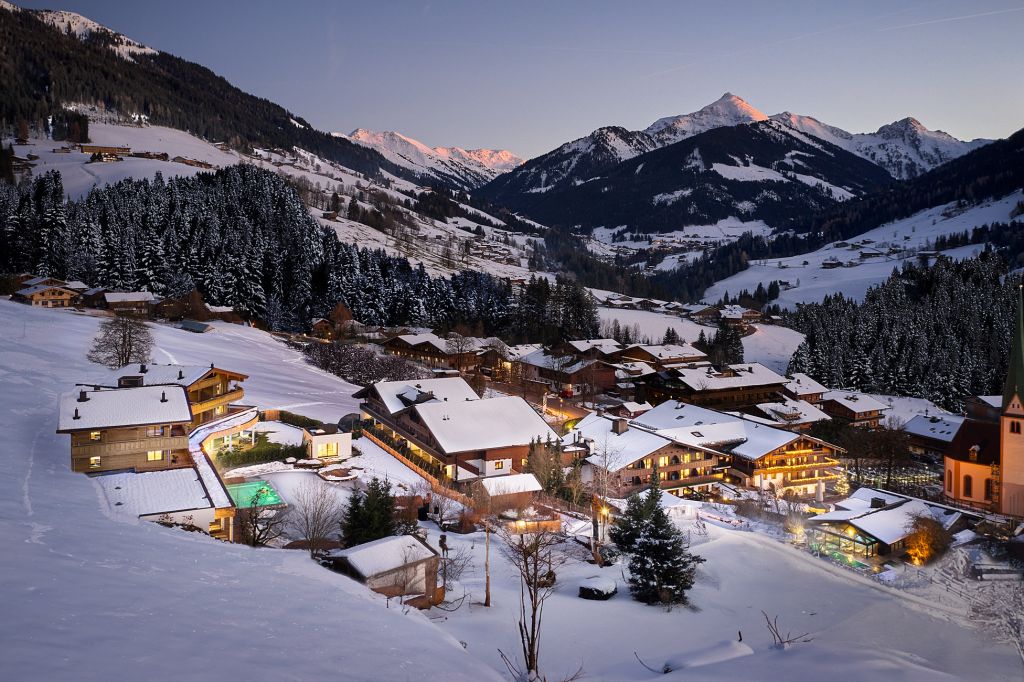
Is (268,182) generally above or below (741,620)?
above

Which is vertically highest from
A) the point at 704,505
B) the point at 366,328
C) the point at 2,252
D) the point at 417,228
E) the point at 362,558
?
the point at 417,228

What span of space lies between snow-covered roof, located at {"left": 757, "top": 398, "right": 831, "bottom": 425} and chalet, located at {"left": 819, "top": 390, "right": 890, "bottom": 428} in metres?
4.46

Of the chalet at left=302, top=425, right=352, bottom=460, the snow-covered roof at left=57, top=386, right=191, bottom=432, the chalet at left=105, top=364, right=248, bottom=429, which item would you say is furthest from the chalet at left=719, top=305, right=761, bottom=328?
the snow-covered roof at left=57, top=386, right=191, bottom=432

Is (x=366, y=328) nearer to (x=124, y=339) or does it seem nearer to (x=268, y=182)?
(x=124, y=339)

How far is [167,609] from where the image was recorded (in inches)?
387

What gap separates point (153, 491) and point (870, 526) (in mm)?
32835

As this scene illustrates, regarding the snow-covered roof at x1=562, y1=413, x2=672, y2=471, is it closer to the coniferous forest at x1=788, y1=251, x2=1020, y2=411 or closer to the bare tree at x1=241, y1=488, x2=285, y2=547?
the bare tree at x1=241, y1=488, x2=285, y2=547

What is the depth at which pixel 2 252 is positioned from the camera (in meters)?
72.1

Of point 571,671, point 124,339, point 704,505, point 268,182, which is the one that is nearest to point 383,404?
point 124,339

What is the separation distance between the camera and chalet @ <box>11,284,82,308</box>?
6200 cm

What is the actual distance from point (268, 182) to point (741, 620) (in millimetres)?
113346

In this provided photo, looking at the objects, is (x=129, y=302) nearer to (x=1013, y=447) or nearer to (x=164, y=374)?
(x=164, y=374)

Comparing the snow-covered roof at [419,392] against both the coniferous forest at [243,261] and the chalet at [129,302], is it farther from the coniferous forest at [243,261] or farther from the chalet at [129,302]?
the coniferous forest at [243,261]

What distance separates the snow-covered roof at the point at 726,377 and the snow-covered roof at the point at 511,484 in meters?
34.2
